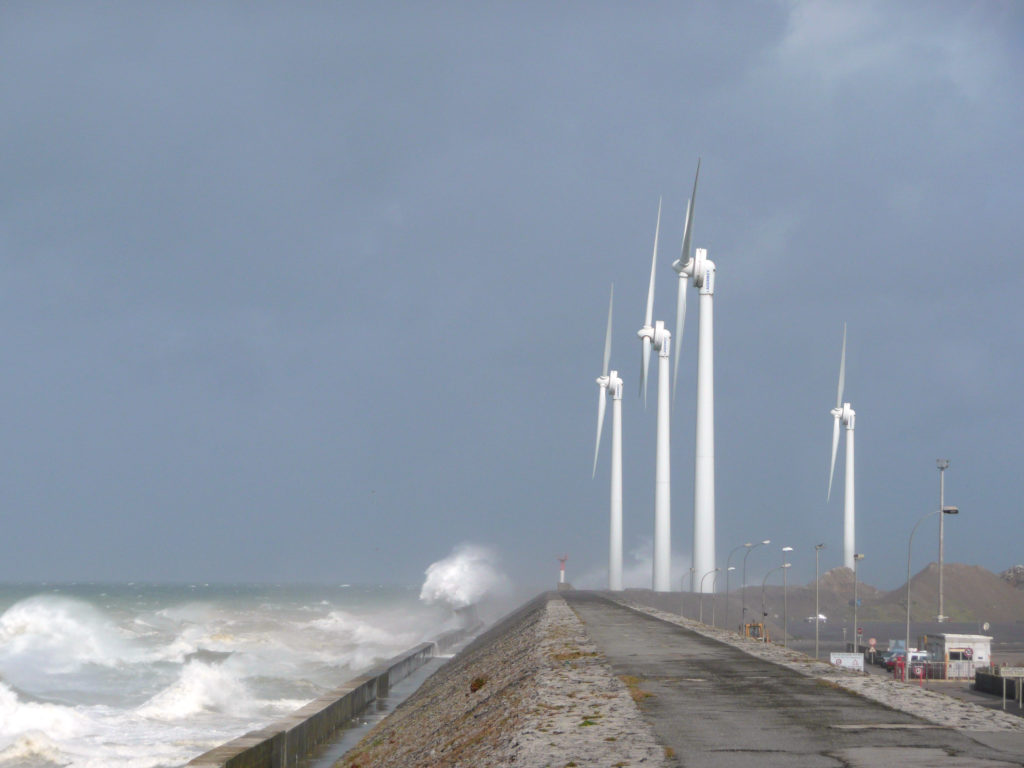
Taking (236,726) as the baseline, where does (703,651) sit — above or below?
above

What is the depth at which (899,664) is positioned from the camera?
6153 centimetres

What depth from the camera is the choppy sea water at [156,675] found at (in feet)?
128

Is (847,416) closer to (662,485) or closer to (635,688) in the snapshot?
(662,485)

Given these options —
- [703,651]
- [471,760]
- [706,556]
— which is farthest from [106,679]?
[471,760]

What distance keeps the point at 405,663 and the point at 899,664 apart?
2559cm

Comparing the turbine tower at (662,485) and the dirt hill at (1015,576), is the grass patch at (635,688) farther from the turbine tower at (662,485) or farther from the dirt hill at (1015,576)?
the dirt hill at (1015,576)

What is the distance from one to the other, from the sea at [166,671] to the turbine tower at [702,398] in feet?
74.8

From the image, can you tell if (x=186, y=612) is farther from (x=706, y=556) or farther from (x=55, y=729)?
(x=55, y=729)

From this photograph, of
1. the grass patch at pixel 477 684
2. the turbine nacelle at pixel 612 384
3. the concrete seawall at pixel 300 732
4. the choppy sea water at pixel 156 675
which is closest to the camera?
the concrete seawall at pixel 300 732

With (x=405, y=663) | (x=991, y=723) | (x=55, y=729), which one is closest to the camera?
(x=991, y=723)

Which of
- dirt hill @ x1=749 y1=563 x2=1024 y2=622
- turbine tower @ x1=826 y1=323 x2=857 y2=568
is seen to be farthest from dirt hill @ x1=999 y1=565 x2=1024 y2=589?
turbine tower @ x1=826 y1=323 x2=857 y2=568

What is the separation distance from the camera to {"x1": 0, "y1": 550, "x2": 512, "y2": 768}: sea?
39.5m

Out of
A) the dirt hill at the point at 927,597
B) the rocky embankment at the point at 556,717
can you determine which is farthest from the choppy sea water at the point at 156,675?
the dirt hill at the point at 927,597

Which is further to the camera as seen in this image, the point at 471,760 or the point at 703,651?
the point at 703,651
